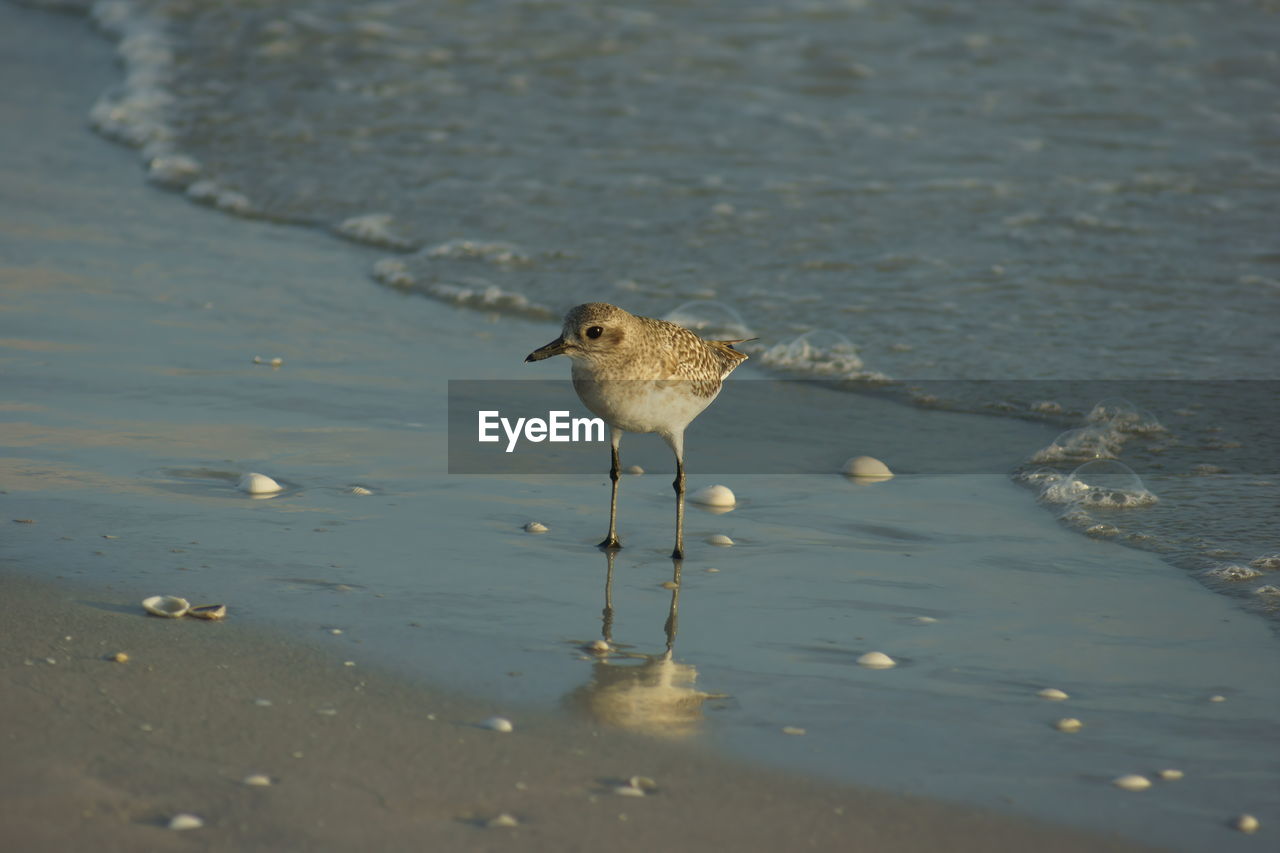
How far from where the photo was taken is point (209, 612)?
4.56 metres

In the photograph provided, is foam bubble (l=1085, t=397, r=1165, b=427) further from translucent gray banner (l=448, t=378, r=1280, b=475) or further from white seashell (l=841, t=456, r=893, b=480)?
white seashell (l=841, t=456, r=893, b=480)

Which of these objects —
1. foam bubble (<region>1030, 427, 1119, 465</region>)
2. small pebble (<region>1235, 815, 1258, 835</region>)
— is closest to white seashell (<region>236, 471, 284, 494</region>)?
foam bubble (<region>1030, 427, 1119, 465</region>)

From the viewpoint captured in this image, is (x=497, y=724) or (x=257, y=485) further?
(x=257, y=485)

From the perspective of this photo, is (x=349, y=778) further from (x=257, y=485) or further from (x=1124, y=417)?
(x=1124, y=417)

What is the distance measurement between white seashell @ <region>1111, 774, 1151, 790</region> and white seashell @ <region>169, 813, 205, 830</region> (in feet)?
7.13

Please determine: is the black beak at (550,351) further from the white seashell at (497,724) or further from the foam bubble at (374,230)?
the foam bubble at (374,230)

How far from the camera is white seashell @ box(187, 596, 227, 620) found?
4555 mm

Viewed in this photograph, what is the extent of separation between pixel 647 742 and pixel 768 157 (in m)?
8.06

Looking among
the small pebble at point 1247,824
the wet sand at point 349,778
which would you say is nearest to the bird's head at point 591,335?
the wet sand at point 349,778

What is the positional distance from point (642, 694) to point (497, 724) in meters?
0.48

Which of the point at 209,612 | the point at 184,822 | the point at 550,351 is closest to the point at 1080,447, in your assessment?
the point at 550,351

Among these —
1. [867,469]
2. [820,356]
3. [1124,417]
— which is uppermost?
[820,356]

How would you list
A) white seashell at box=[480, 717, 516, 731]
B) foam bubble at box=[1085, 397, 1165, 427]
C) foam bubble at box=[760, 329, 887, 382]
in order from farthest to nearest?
foam bubble at box=[760, 329, 887, 382], foam bubble at box=[1085, 397, 1165, 427], white seashell at box=[480, 717, 516, 731]

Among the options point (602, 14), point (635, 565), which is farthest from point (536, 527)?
point (602, 14)
